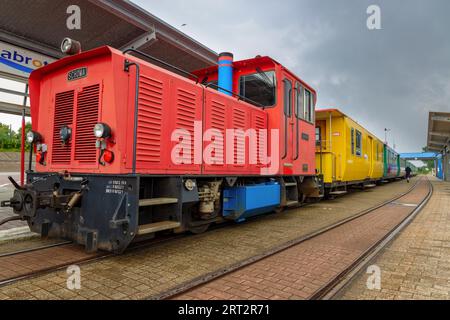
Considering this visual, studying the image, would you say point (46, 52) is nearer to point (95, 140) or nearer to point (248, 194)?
point (95, 140)

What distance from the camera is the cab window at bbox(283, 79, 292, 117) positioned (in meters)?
7.01

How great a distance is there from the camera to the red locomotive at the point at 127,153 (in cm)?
377

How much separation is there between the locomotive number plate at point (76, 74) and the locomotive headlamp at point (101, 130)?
967 millimetres

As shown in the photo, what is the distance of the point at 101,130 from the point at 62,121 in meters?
1.21

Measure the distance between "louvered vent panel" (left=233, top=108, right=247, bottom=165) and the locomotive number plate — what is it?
9.14 feet

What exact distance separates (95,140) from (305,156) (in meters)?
5.67

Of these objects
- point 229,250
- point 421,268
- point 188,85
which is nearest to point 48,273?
point 229,250

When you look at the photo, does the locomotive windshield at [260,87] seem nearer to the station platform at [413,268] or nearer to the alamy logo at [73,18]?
the alamy logo at [73,18]

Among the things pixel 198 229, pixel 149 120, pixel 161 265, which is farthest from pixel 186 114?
pixel 161 265

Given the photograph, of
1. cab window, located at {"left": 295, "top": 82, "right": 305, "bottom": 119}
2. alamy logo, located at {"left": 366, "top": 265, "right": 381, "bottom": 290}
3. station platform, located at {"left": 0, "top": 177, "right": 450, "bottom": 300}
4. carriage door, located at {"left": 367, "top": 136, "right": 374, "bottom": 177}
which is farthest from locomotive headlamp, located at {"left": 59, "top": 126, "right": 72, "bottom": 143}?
carriage door, located at {"left": 367, "top": 136, "right": 374, "bottom": 177}

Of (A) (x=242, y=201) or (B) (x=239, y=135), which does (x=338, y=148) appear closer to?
(B) (x=239, y=135)
